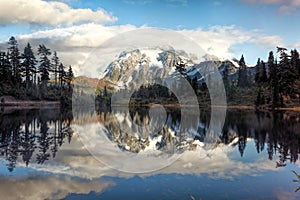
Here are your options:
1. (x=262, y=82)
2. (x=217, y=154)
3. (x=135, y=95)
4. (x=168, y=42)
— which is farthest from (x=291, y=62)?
(x=217, y=154)

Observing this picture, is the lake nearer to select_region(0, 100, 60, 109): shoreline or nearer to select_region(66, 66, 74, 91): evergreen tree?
select_region(0, 100, 60, 109): shoreline

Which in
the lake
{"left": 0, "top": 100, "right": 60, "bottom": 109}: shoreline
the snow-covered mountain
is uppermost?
the snow-covered mountain

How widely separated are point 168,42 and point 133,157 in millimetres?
8056

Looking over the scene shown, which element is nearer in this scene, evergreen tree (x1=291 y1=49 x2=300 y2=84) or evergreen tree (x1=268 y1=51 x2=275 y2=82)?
evergreen tree (x1=291 y1=49 x2=300 y2=84)

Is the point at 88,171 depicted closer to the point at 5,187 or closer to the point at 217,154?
the point at 5,187

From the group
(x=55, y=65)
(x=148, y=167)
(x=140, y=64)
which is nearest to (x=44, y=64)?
(x=55, y=65)

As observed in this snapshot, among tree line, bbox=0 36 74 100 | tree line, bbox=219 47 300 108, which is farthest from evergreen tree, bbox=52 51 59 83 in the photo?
tree line, bbox=219 47 300 108

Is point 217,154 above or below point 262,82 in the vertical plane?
below

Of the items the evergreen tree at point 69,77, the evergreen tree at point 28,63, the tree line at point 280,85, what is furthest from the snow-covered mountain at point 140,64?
the evergreen tree at point 28,63

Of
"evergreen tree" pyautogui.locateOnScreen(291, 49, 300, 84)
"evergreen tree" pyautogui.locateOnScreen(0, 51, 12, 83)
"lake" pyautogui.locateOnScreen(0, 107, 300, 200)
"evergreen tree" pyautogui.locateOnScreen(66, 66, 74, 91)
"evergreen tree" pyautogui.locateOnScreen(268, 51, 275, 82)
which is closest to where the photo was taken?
"lake" pyautogui.locateOnScreen(0, 107, 300, 200)

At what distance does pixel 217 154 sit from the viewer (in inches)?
481

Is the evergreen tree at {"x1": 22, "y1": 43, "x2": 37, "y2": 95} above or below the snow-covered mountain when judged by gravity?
above

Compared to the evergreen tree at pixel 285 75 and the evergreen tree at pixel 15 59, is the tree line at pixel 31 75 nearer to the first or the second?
the evergreen tree at pixel 15 59

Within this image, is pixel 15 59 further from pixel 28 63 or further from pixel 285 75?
pixel 285 75
